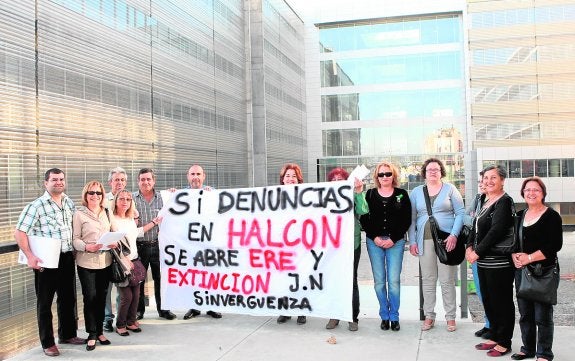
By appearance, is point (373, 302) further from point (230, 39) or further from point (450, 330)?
point (230, 39)

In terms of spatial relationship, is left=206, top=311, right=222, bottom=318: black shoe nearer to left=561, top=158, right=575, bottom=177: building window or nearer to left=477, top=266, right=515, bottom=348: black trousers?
left=477, top=266, right=515, bottom=348: black trousers

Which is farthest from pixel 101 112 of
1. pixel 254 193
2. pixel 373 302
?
pixel 373 302

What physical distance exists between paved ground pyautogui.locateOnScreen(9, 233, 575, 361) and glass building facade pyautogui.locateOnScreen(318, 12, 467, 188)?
1402 inches

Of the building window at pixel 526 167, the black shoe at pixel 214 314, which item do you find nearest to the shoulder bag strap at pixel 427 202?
the black shoe at pixel 214 314

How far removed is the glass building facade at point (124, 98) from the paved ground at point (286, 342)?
1322mm

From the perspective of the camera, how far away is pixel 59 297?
16.6 ft

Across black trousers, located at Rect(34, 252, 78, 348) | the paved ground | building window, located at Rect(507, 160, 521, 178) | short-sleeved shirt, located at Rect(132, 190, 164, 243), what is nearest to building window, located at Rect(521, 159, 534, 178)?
building window, located at Rect(507, 160, 521, 178)

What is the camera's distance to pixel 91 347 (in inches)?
197

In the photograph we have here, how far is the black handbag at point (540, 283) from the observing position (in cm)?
423

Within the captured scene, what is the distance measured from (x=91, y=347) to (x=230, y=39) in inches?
565

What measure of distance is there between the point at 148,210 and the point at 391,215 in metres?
2.66

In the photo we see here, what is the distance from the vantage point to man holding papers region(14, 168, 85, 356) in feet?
15.3

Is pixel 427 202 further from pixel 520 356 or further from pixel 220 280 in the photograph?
pixel 220 280

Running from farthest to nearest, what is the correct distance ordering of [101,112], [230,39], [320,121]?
[320,121] < [230,39] < [101,112]
